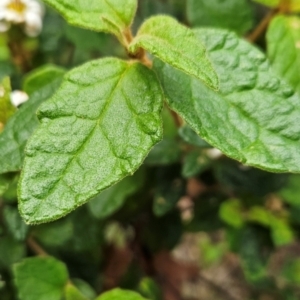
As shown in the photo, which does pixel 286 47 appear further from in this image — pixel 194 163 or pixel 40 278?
pixel 40 278

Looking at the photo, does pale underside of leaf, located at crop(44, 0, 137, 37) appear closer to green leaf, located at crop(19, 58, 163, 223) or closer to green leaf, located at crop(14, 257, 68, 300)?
green leaf, located at crop(19, 58, 163, 223)

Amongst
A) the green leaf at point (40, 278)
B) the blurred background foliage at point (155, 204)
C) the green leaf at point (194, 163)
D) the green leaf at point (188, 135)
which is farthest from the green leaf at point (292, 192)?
the green leaf at point (40, 278)

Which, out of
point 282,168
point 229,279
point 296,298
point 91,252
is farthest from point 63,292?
point 229,279

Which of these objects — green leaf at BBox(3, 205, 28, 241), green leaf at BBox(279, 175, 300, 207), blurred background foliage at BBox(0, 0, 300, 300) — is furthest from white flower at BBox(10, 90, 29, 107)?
green leaf at BBox(279, 175, 300, 207)

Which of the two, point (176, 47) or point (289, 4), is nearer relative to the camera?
point (176, 47)

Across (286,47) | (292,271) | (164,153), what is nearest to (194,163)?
(164,153)

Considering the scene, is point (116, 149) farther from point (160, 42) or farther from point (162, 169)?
point (162, 169)

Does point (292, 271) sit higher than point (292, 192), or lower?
lower
